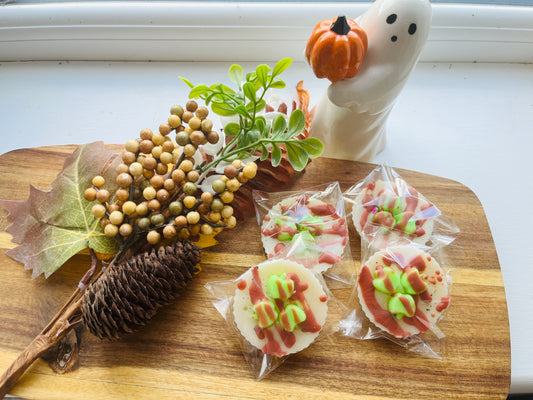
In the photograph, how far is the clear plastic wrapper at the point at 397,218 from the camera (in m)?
0.91

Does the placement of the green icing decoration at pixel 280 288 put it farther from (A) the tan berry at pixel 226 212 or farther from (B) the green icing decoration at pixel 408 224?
(B) the green icing decoration at pixel 408 224

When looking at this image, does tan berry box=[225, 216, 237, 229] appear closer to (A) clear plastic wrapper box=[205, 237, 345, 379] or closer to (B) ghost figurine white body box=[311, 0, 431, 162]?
(A) clear plastic wrapper box=[205, 237, 345, 379]

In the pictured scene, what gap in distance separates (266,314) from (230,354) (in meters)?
0.10

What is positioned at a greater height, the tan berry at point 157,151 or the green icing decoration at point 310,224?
the tan berry at point 157,151

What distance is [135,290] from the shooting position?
2.45 ft

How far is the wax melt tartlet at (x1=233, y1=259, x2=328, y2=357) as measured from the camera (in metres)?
0.79

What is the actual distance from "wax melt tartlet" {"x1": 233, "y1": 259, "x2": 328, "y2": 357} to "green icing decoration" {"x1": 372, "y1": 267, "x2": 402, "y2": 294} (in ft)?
0.35

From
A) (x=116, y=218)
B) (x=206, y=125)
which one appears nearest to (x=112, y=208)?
(x=116, y=218)

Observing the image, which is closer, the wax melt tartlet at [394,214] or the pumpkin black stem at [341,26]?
the pumpkin black stem at [341,26]

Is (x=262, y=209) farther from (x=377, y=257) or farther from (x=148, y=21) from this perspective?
(x=148, y=21)

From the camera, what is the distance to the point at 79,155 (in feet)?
2.97

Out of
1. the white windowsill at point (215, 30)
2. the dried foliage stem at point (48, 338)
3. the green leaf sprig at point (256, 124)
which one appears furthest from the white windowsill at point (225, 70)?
the dried foliage stem at point (48, 338)

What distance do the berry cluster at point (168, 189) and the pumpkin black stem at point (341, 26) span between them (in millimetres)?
284

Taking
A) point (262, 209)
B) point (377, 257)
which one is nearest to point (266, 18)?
point (262, 209)
